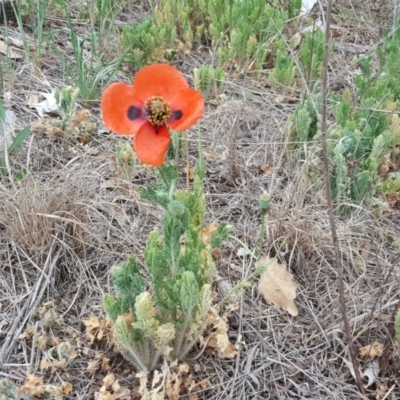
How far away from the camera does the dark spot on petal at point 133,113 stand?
1518 mm

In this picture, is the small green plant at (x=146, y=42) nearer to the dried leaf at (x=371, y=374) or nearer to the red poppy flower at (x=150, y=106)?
the red poppy flower at (x=150, y=106)

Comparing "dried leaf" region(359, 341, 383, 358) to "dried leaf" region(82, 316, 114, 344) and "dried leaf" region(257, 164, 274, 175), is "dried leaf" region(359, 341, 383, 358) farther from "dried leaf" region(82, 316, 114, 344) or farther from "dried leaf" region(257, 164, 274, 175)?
"dried leaf" region(257, 164, 274, 175)

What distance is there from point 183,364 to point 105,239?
1.92 ft

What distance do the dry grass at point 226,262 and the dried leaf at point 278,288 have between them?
0.04 meters

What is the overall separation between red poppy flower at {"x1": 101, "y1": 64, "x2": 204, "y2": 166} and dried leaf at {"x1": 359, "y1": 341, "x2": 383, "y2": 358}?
0.83m

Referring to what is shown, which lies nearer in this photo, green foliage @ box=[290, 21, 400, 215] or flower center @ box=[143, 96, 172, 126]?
flower center @ box=[143, 96, 172, 126]

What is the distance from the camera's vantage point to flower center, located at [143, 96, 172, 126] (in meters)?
1.51

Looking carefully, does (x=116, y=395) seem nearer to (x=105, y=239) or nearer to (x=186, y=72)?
(x=105, y=239)

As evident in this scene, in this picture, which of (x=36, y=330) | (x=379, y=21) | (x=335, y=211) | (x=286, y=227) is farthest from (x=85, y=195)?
(x=379, y=21)

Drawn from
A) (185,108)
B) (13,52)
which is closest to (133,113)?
(185,108)

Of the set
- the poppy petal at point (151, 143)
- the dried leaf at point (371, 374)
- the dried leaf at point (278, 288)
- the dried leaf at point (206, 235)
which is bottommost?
the dried leaf at point (371, 374)

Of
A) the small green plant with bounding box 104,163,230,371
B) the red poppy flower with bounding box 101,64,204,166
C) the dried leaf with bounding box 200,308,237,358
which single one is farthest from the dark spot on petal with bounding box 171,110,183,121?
the dried leaf with bounding box 200,308,237,358

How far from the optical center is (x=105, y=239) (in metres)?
2.06

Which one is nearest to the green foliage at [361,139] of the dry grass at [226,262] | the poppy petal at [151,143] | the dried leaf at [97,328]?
the dry grass at [226,262]
